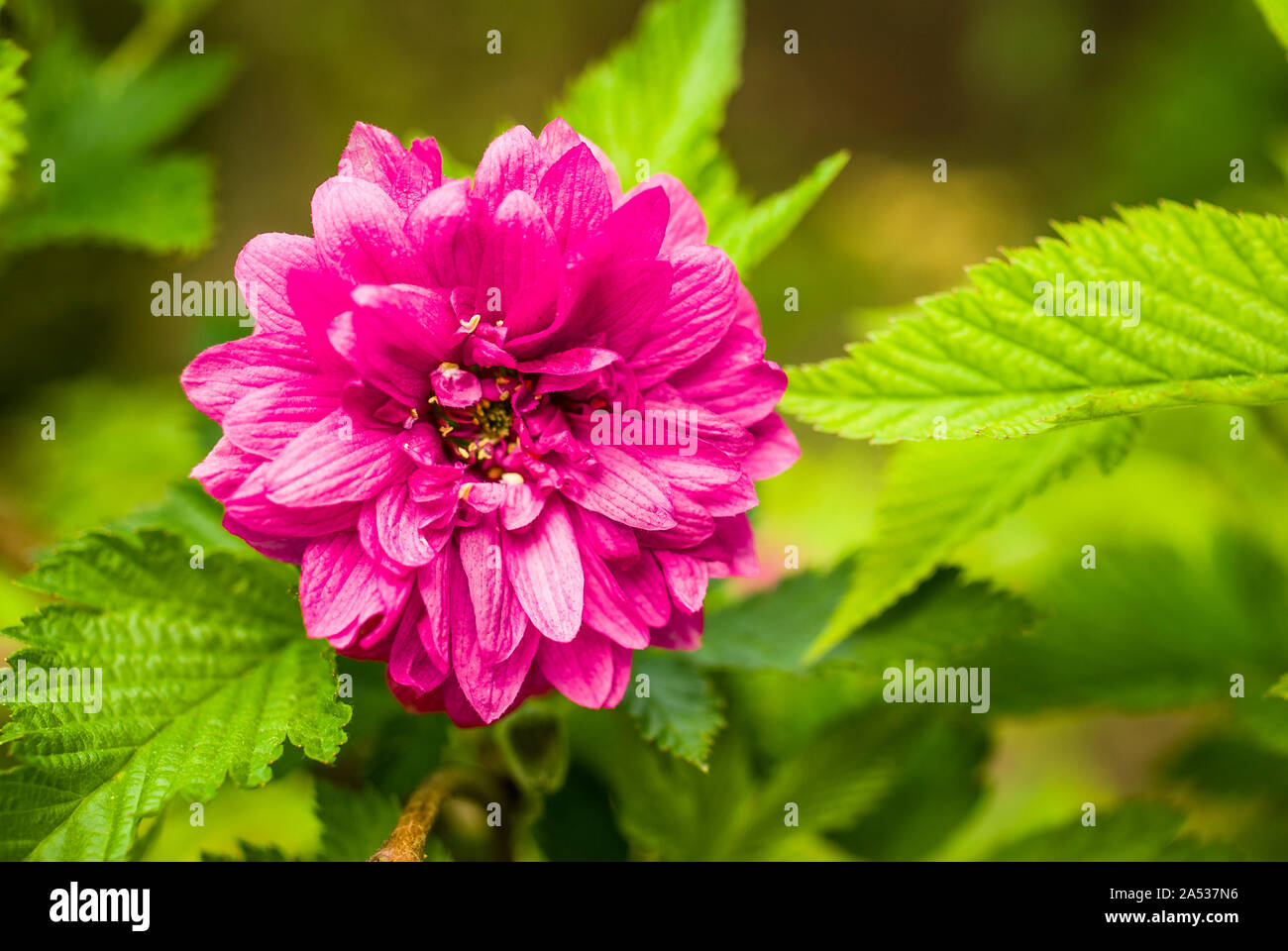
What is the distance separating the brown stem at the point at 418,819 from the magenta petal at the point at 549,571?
251mm

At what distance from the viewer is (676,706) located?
1.23 m

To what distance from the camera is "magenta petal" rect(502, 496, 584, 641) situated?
39.5 inches

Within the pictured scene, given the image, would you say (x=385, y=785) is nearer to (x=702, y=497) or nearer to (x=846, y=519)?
(x=702, y=497)

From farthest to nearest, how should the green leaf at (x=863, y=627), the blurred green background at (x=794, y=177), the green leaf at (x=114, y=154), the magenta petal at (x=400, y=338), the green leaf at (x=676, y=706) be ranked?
1. the blurred green background at (x=794, y=177)
2. the green leaf at (x=114, y=154)
3. the green leaf at (x=863, y=627)
4. the green leaf at (x=676, y=706)
5. the magenta petal at (x=400, y=338)

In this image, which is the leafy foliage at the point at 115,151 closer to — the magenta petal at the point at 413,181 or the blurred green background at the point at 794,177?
the blurred green background at the point at 794,177

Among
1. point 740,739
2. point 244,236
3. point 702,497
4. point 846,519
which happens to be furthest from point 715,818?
point 244,236

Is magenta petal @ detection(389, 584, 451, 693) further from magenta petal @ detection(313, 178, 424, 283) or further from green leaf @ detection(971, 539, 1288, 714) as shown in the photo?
green leaf @ detection(971, 539, 1288, 714)

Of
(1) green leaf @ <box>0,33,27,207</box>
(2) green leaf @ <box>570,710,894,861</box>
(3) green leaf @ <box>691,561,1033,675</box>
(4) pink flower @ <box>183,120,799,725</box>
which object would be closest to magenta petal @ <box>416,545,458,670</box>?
(4) pink flower @ <box>183,120,799,725</box>

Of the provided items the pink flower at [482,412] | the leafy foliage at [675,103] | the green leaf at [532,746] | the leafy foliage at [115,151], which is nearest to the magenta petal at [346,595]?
the pink flower at [482,412]

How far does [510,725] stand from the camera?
4.25 ft

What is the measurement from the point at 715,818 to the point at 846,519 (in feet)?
3.01

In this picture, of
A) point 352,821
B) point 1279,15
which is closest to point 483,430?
point 352,821

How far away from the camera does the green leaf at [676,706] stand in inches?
45.8

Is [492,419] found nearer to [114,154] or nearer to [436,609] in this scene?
[436,609]
